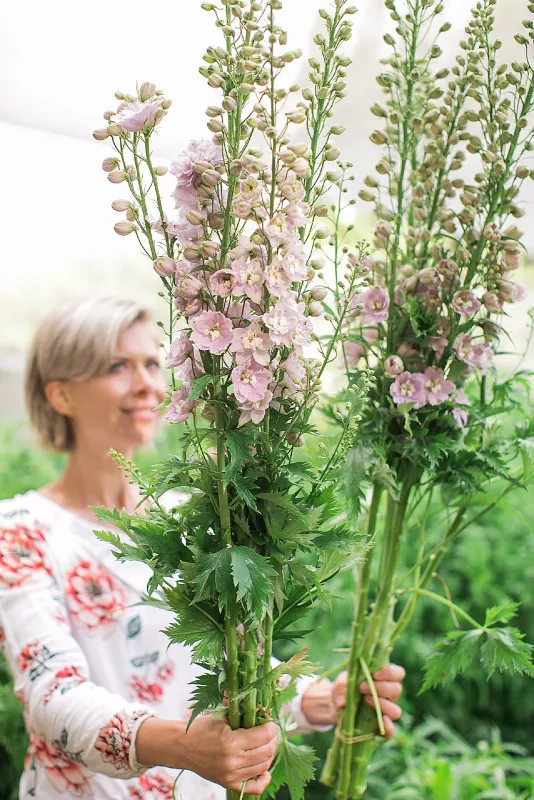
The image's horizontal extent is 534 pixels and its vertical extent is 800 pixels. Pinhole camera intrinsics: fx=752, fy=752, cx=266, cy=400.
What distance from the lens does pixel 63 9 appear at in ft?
5.57

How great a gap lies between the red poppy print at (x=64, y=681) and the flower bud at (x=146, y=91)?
78 centimetres

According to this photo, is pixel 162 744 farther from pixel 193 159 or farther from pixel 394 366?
pixel 193 159

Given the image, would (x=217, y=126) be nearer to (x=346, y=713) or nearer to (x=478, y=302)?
(x=478, y=302)

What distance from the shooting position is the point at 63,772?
3.98 feet

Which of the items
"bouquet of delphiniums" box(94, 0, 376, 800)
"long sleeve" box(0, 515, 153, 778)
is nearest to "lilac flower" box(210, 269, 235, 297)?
"bouquet of delphiniums" box(94, 0, 376, 800)

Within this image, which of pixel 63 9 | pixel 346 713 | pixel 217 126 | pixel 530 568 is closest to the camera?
pixel 217 126

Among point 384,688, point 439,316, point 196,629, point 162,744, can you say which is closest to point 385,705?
point 384,688

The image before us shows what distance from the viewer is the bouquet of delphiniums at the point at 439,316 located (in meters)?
0.94

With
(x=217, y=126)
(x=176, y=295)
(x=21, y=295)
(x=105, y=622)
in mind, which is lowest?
(x=105, y=622)

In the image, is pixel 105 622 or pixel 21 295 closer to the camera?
pixel 105 622

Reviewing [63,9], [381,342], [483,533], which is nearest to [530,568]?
[483,533]

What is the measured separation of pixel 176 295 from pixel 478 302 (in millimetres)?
422

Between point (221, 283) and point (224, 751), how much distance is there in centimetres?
50

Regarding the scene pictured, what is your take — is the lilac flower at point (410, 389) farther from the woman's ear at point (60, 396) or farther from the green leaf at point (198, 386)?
the woman's ear at point (60, 396)
